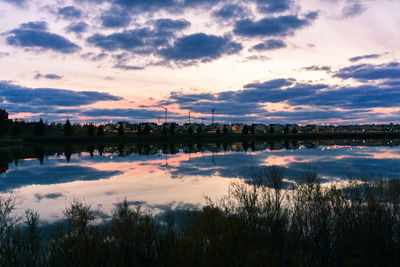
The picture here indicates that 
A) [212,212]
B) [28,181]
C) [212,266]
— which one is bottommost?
[28,181]

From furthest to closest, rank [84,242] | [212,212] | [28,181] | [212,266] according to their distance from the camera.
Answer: [28,181], [212,212], [84,242], [212,266]

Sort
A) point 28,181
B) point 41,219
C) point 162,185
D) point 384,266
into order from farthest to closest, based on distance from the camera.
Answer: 1. point 28,181
2. point 162,185
3. point 41,219
4. point 384,266

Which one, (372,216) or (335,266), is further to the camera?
(372,216)

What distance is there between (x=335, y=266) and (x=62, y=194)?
3018 centimetres

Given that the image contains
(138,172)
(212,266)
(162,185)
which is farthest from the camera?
(138,172)

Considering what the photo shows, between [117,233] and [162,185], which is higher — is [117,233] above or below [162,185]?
above

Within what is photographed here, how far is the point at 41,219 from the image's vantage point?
2284 cm

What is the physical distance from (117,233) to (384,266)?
1077cm

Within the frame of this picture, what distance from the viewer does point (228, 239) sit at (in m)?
11.1

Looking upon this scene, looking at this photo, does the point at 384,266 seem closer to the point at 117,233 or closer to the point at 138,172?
the point at 117,233

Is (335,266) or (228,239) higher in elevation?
(228,239)

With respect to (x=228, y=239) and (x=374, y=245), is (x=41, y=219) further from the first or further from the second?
(x=374, y=245)

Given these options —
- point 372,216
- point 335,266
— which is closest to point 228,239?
point 335,266

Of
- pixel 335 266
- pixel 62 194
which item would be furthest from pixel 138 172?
pixel 335 266
